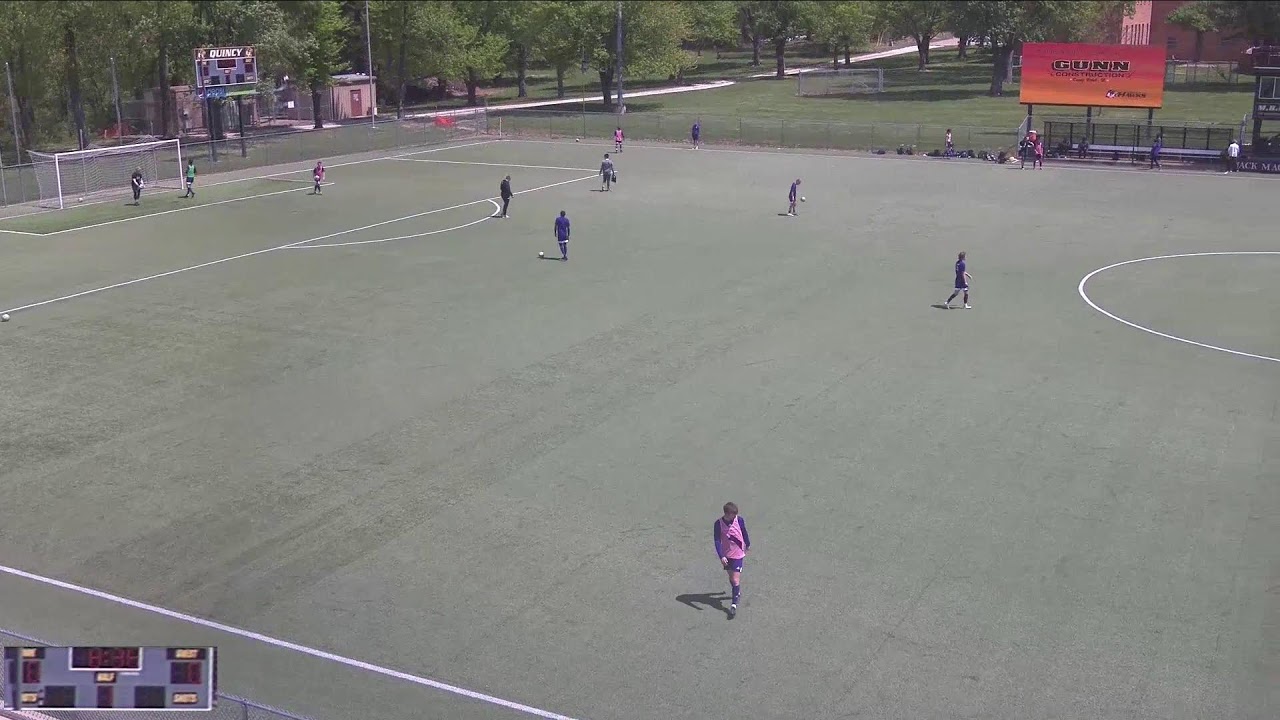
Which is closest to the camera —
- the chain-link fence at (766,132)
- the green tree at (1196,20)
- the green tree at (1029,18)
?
the chain-link fence at (766,132)

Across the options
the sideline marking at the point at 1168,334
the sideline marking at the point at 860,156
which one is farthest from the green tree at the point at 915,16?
the sideline marking at the point at 1168,334

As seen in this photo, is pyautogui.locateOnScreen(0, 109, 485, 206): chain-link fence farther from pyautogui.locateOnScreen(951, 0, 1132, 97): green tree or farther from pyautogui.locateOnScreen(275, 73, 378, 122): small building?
pyautogui.locateOnScreen(951, 0, 1132, 97): green tree

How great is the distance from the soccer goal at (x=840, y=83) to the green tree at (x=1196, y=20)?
96.5ft

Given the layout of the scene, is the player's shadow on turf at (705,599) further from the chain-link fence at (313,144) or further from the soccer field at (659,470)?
the chain-link fence at (313,144)

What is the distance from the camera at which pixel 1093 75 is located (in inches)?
2500

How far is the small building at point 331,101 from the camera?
93.3m

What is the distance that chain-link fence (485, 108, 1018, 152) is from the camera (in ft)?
231

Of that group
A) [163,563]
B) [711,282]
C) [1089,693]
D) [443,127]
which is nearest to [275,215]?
[711,282]

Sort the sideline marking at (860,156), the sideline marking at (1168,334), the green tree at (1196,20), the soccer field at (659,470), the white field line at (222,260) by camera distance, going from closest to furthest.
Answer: the soccer field at (659,470)
the sideline marking at (1168,334)
the white field line at (222,260)
the sideline marking at (860,156)
the green tree at (1196,20)

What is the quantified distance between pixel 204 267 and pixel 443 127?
1501 inches

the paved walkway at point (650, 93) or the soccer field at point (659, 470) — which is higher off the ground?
the paved walkway at point (650, 93)

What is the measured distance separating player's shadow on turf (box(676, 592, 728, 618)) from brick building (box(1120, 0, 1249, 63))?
376 ft

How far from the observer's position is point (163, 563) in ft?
61.8

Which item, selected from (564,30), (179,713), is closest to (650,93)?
Answer: (564,30)
